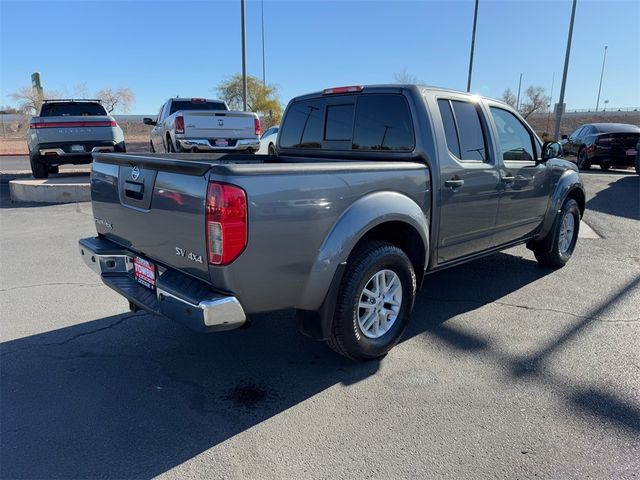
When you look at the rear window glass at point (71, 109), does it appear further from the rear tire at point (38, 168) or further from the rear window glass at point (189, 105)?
the rear window glass at point (189, 105)

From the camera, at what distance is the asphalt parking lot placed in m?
2.47

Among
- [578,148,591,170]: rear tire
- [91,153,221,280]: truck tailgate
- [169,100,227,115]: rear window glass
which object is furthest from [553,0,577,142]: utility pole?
[91,153,221,280]: truck tailgate

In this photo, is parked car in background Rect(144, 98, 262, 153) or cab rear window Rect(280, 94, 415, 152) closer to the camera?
cab rear window Rect(280, 94, 415, 152)

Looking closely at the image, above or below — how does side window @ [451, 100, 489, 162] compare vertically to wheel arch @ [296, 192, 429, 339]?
above

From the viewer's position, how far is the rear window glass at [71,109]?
10.9 metres

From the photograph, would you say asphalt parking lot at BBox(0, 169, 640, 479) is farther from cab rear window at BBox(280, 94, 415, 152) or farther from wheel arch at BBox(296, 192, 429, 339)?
cab rear window at BBox(280, 94, 415, 152)

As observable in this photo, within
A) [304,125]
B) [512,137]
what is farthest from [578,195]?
[304,125]

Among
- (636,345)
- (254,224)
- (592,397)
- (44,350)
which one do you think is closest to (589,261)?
(636,345)

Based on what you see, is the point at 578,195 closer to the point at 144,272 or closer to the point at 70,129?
the point at 144,272

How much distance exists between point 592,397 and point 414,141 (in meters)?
2.18

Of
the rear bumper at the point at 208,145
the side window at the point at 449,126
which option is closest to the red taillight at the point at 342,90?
the side window at the point at 449,126

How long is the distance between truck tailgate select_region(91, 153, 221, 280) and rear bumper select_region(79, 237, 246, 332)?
0.09 metres

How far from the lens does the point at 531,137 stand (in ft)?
16.7

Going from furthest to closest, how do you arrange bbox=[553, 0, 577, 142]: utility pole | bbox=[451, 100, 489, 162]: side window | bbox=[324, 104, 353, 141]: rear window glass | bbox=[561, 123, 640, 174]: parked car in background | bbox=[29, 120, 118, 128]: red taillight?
bbox=[553, 0, 577, 142]: utility pole → bbox=[561, 123, 640, 174]: parked car in background → bbox=[29, 120, 118, 128]: red taillight → bbox=[324, 104, 353, 141]: rear window glass → bbox=[451, 100, 489, 162]: side window
